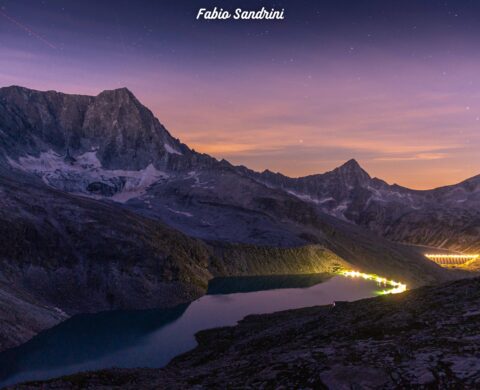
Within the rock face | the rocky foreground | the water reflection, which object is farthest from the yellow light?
the rocky foreground

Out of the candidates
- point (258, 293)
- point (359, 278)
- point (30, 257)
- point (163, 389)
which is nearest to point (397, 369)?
point (163, 389)

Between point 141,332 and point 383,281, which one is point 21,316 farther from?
point 383,281

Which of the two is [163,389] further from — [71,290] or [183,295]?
[183,295]

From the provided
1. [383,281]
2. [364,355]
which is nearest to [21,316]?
[364,355]

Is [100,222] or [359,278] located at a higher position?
[100,222]

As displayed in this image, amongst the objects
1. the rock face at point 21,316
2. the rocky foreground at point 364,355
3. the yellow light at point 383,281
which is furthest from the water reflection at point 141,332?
the rocky foreground at point 364,355

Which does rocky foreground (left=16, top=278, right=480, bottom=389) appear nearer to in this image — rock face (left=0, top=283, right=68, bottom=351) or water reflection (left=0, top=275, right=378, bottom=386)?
water reflection (left=0, top=275, right=378, bottom=386)

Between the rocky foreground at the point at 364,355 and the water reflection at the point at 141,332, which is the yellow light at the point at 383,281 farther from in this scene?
the rocky foreground at the point at 364,355

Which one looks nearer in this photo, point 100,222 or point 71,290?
point 71,290
